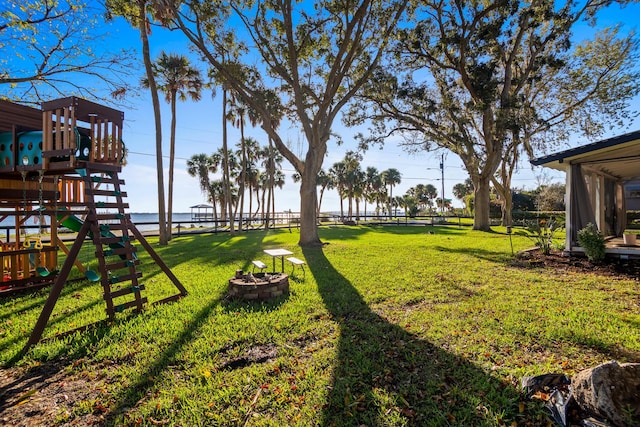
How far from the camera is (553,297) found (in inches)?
192

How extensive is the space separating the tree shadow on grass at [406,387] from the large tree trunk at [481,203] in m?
16.8

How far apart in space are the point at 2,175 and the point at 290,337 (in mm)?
6017

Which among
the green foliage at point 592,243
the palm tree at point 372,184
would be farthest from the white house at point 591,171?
the palm tree at point 372,184

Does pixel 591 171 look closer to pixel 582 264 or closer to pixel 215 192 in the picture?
pixel 582 264

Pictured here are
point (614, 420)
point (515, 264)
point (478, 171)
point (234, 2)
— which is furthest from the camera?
point (478, 171)

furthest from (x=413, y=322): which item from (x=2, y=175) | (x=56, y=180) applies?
(x=2, y=175)

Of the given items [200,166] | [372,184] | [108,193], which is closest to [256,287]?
[108,193]

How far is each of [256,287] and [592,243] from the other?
26.5 ft

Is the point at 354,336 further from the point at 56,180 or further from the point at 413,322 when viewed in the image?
the point at 56,180

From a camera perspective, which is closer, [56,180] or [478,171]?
[56,180]

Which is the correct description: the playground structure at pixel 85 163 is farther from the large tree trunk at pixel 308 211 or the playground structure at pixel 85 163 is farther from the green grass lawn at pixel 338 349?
the large tree trunk at pixel 308 211

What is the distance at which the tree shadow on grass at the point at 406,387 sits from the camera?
215cm

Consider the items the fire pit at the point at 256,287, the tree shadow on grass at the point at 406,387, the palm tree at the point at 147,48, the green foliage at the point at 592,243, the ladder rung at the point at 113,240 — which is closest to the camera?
the tree shadow on grass at the point at 406,387

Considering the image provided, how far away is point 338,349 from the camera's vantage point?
3.17 m
